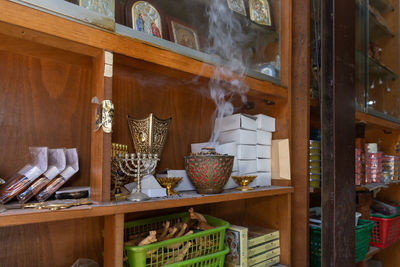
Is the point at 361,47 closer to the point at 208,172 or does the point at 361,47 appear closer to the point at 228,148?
the point at 228,148

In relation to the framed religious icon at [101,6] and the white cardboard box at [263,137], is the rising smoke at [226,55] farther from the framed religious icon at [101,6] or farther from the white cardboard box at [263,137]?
the framed religious icon at [101,6]

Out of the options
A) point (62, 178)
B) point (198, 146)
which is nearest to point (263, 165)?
point (198, 146)

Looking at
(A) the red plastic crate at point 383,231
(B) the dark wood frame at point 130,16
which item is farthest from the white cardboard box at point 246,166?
(A) the red plastic crate at point 383,231

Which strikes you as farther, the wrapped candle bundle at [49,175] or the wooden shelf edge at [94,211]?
the wrapped candle bundle at [49,175]

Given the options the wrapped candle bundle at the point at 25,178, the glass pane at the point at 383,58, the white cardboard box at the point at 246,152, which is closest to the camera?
the wrapped candle bundle at the point at 25,178

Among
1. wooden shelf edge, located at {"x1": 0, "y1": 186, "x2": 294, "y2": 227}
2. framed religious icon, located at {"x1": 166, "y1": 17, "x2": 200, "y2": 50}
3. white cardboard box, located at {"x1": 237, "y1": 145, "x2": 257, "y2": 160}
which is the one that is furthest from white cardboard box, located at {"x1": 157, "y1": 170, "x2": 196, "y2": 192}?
framed religious icon, located at {"x1": 166, "y1": 17, "x2": 200, "y2": 50}

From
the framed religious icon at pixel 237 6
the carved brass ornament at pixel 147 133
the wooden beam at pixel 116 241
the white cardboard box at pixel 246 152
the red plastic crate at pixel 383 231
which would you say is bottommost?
the red plastic crate at pixel 383 231

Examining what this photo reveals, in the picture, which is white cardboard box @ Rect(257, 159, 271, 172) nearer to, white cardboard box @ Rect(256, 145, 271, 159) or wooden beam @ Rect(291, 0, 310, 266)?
white cardboard box @ Rect(256, 145, 271, 159)

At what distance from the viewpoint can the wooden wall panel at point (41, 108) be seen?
2.99 ft

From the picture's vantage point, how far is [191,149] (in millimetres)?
1411

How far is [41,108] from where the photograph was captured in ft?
3.20

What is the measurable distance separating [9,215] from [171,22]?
91 centimetres

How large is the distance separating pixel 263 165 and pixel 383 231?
137 cm

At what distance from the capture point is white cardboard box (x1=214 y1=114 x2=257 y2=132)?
132cm
